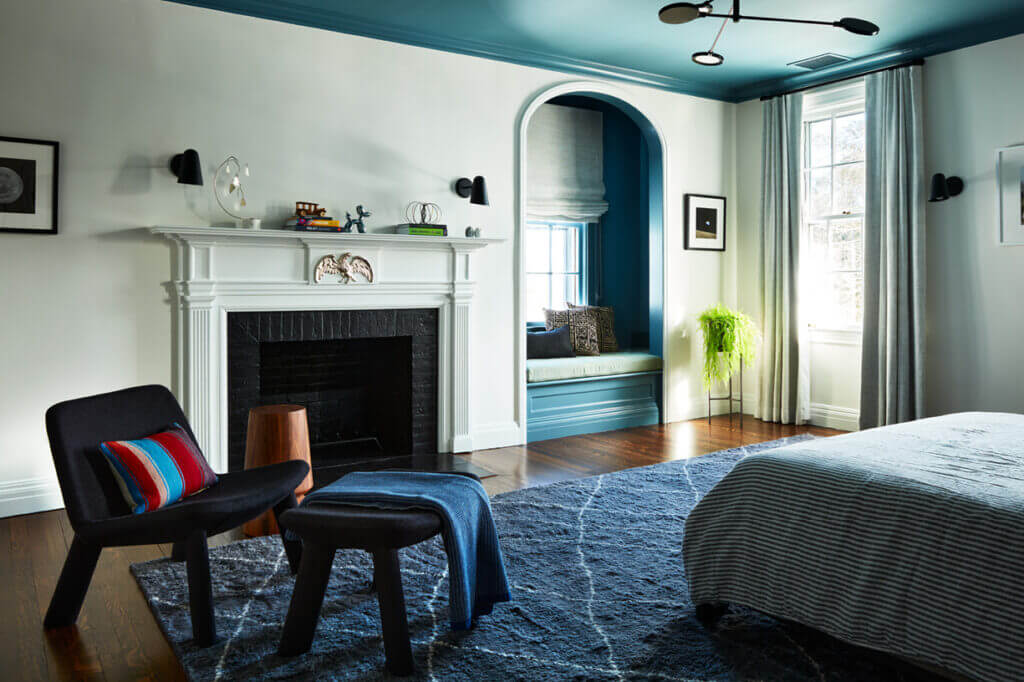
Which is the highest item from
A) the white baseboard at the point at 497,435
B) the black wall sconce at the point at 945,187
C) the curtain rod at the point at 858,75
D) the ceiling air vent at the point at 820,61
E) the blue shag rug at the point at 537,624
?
the ceiling air vent at the point at 820,61

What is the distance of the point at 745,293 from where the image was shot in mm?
6254

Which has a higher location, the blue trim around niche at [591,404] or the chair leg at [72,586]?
the blue trim around niche at [591,404]

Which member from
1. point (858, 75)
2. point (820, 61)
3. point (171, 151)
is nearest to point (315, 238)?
point (171, 151)

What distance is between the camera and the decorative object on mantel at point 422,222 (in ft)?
15.0

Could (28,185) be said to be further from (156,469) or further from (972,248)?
(972,248)

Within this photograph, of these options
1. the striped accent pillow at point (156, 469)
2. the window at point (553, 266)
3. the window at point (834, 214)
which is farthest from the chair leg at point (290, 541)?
the window at point (834, 214)

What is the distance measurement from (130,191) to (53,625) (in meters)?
2.26

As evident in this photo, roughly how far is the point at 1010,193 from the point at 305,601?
15.2 feet

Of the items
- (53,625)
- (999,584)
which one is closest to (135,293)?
(53,625)

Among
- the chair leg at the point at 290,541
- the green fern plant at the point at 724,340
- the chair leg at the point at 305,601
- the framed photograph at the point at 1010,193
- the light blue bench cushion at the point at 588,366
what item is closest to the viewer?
the chair leg at the point at 305,601

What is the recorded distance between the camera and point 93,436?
2.58 meters

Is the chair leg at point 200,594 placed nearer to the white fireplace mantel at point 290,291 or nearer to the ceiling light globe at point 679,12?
the white fireplace mantel at point 290,291

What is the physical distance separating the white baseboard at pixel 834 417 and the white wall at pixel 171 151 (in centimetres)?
245

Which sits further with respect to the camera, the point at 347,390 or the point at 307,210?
the point at 347,390
